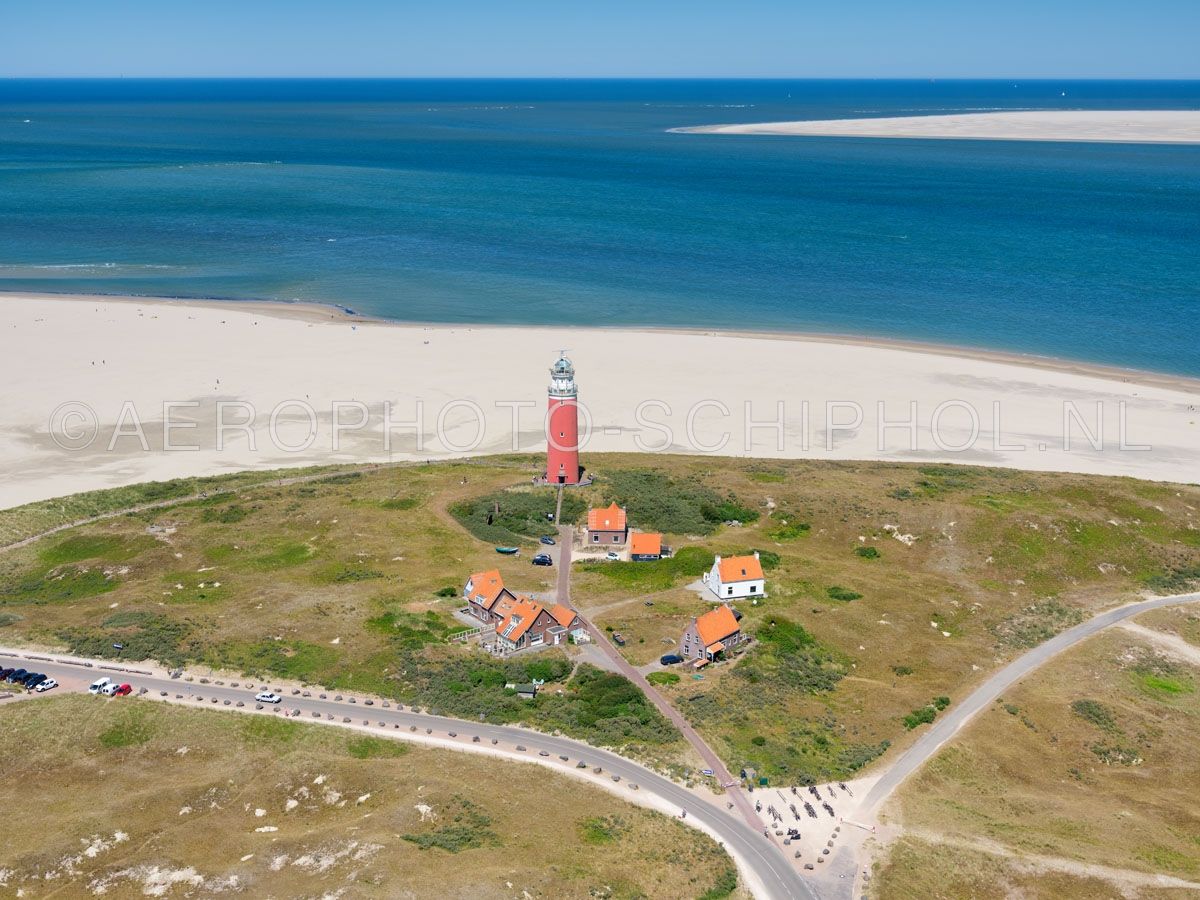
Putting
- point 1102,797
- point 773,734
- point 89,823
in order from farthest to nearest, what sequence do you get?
1. point 773,734
2. point 1102,797
3. point 89,823

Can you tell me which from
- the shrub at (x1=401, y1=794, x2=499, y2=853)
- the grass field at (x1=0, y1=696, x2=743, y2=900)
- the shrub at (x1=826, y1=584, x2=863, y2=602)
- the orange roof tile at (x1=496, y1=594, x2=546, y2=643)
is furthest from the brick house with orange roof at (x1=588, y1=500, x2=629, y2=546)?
the shrub at (x1=401, y1=794, x2=499, y2=853)

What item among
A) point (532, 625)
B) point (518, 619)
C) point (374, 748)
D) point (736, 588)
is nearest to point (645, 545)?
point (736, 588)

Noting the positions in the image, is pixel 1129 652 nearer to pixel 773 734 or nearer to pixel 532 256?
pixel 773 734

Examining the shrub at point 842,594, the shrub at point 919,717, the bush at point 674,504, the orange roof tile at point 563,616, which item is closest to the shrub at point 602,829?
the orange roof tile at point 563,616

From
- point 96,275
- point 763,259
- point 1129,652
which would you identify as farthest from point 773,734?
point 96,275

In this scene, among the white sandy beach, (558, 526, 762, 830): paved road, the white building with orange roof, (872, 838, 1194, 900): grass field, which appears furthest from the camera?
the white sandy beach

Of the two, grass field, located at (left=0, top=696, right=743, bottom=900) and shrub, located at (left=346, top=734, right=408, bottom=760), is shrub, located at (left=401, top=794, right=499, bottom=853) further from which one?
shrub, located at (left=346, top=734, right=408, bottom=760)

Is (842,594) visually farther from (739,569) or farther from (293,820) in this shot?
(293,820)
